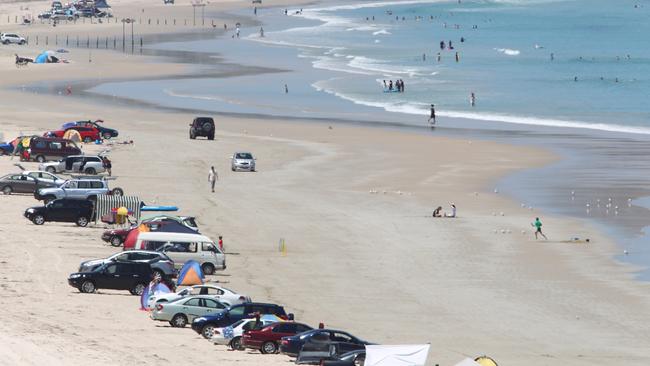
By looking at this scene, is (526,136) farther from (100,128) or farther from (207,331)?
(207,331)

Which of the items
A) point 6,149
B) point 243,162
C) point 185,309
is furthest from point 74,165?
point 185,309

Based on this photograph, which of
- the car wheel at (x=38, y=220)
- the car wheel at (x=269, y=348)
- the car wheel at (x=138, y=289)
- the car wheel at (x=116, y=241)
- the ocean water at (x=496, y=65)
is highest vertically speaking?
the car wheel at (x=269, y=348)

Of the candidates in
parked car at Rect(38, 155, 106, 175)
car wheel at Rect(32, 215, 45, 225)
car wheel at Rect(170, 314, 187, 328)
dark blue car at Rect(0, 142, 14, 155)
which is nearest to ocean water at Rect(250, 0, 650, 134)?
dark blue car at Rect(0, 142, 14, 155)

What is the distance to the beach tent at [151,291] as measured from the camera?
35.2 m

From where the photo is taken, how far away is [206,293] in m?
35.4

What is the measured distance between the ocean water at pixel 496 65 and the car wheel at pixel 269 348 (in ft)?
169

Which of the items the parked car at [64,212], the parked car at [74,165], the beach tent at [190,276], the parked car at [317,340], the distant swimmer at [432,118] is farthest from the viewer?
the distant swimmer at [432,118]

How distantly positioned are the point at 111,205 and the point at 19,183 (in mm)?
8171

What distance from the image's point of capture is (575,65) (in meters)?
127

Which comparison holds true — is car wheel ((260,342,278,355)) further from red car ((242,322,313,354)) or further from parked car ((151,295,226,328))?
parked car ((151,295,226,328))

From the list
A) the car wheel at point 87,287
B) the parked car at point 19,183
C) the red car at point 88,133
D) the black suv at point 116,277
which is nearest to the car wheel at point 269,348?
the black suv at point 116,277

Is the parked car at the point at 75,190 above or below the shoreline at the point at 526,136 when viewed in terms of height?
above

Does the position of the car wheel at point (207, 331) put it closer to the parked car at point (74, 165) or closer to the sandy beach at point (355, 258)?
the sandy beach at point (355, 258)

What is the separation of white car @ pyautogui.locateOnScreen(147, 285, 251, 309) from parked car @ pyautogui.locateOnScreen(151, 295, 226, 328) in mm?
304
